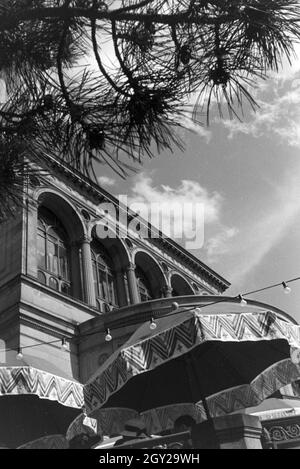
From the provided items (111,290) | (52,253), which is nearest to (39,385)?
(52,253)

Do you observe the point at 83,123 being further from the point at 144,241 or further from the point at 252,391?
the point at 144,241

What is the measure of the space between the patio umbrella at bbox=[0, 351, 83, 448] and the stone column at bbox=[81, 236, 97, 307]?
11.1 metres

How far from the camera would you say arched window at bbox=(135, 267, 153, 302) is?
79.5 feet

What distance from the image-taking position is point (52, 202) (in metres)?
20.0

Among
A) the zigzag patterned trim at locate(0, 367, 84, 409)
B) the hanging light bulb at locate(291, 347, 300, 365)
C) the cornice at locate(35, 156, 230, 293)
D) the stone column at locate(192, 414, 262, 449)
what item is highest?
the cornice at locate(35, 156, 230, 293)

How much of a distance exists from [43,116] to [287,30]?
2.38 metres

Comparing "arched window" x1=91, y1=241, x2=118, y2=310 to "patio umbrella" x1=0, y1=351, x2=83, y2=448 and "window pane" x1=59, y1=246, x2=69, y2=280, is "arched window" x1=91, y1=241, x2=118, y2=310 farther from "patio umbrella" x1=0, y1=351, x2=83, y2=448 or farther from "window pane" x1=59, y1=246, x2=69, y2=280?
"patio umbrella" x1=0, y1=351, x2=83, y2=448

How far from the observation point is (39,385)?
670 cm

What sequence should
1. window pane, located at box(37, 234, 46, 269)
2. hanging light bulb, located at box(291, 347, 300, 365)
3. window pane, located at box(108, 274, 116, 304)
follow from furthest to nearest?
window pane, located at box(108, 274, 116, 304) < window pane, located at box(37, 234, 46, 269) < hanging light bulb, located at box(291, 347, 300, 365)

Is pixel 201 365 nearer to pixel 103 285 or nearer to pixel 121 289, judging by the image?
pixel 103 285

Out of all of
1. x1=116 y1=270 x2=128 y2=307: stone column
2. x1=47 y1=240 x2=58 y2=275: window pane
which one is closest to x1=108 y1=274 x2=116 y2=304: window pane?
x1=116 y1=270 x2=128 y2=307: stone column

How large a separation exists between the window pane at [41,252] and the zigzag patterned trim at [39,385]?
448 inches

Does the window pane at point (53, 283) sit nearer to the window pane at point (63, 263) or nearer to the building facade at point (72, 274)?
the building facade at point (72, 274)
